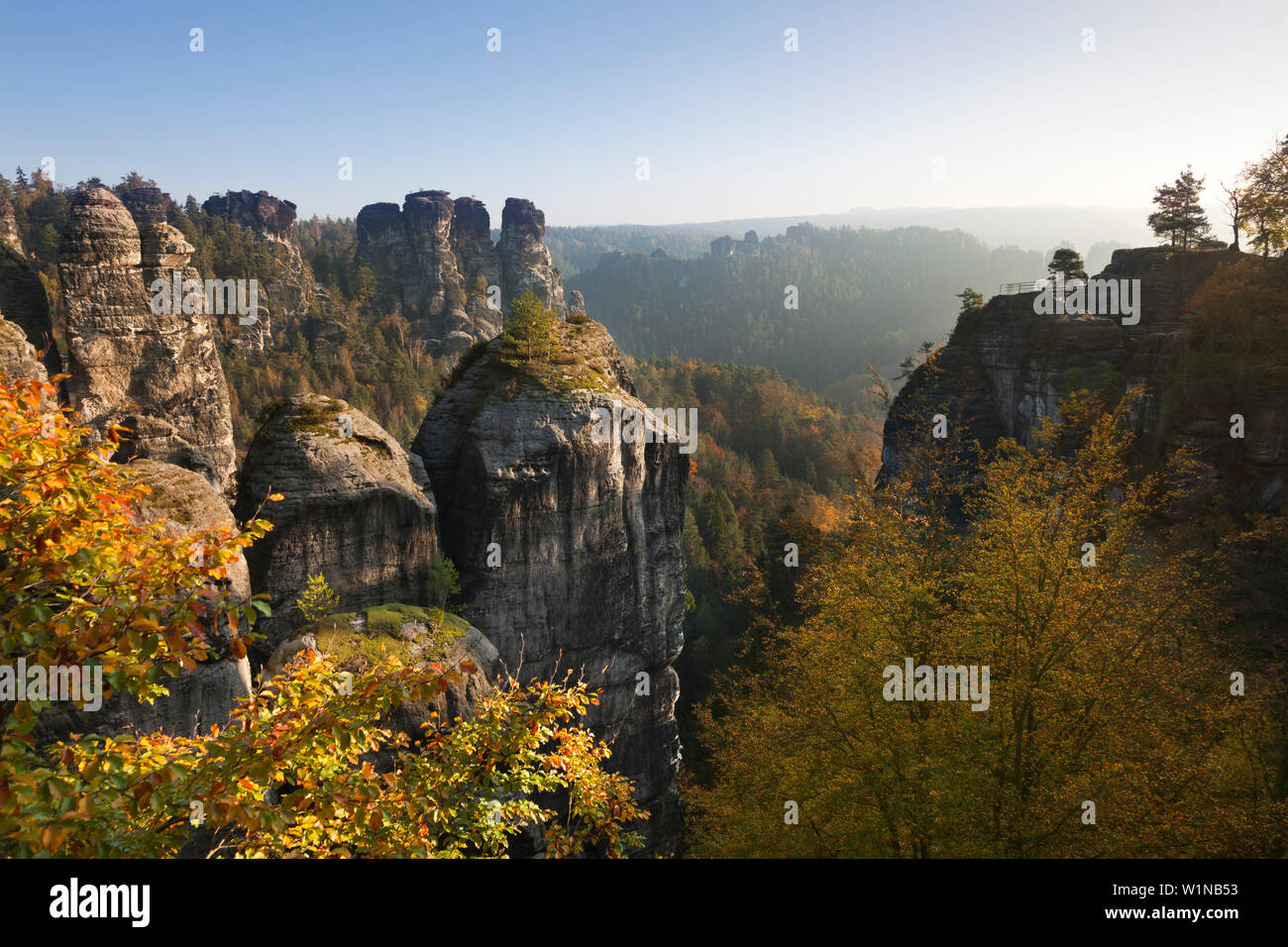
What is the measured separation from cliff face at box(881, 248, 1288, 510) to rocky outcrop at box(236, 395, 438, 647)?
15.7 meters

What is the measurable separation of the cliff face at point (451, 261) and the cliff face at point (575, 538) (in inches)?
2708

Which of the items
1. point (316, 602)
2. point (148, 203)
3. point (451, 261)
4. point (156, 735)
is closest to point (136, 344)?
point (316, 602)

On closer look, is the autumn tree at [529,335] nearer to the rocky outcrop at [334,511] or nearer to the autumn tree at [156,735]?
the rocky outcrop at [334,511]

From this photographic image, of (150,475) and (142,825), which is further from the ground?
(150,475)

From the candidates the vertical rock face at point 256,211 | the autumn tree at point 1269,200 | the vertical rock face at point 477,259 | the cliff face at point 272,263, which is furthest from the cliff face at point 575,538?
the vertical rock face at point 256,211

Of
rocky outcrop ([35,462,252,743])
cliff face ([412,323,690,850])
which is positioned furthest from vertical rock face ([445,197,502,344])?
rocky outcrop ([35,462,252,743])

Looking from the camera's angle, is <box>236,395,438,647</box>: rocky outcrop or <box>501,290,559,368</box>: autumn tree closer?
<box>236,395,438,647</box>: rocky outcrop

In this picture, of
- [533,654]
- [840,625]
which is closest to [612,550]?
[533,654]

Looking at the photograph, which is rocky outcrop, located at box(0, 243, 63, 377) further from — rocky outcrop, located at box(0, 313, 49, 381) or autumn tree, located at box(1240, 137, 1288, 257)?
autumn tree, located at box(1240, 137, 1288, 257)

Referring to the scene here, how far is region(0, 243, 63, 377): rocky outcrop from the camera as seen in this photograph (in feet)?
58.3

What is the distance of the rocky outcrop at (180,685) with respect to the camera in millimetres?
12297
